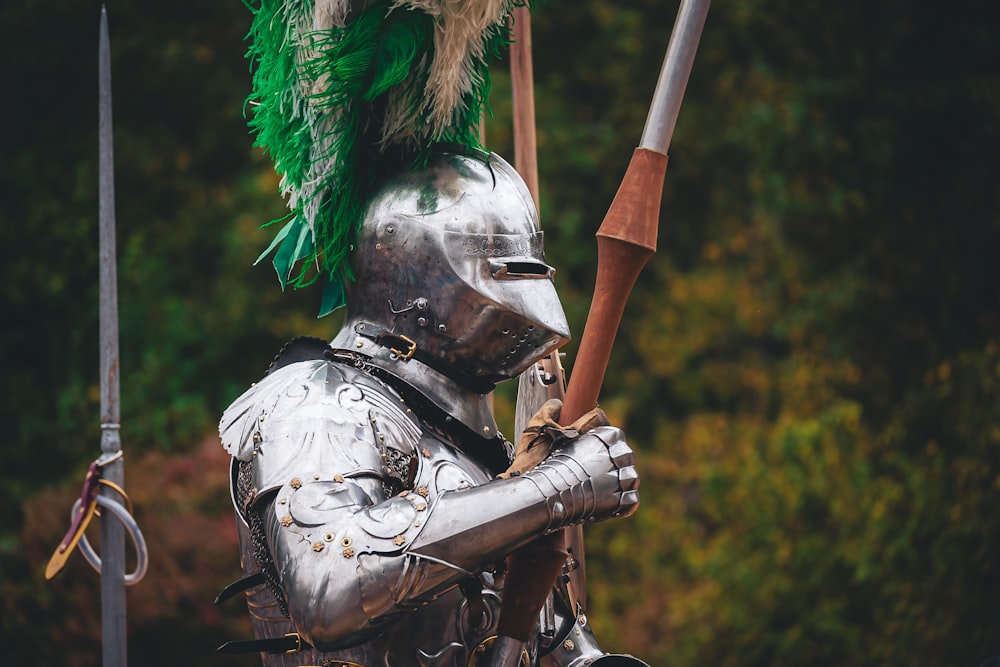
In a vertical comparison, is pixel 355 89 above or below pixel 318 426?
above

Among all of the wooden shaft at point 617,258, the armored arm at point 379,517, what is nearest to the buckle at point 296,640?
the armored arm at point 379,517

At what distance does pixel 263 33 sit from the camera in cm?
390

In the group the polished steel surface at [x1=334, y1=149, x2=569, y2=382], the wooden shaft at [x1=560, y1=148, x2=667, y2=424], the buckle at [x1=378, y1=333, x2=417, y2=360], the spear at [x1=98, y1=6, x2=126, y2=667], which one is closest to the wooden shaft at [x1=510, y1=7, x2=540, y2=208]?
the polished steel surface at [x1=334, y1=149, x2=569, y2=382]

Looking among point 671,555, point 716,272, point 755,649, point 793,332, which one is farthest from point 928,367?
point 716,272

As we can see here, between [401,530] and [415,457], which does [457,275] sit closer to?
[415,457]

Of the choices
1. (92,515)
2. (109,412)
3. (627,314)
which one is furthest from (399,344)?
(627,314)

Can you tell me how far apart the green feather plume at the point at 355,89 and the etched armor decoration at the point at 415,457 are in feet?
0.38

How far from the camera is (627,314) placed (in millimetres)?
12047

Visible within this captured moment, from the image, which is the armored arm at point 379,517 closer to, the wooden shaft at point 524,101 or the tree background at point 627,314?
the wooden shaft at point 524,101

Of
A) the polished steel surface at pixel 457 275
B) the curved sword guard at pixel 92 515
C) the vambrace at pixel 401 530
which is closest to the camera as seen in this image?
the vambrace at pixel 401 530

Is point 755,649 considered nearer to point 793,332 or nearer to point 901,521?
point 901,521

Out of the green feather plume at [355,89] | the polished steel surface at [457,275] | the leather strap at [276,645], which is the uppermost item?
the green feather plume at [355,89]

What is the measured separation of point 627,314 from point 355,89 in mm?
8453

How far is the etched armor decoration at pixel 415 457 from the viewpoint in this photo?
3143 millimetres
